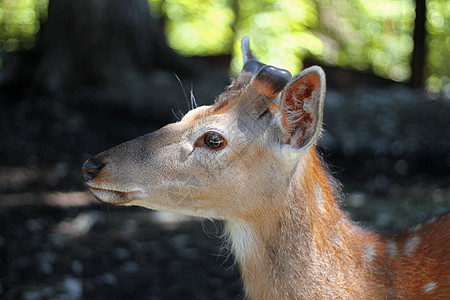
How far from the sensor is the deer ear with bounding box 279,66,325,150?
7.24ft

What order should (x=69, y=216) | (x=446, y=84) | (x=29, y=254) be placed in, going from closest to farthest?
(x=29, y=254) < (x=69, y=216) < (x=446, y=84)

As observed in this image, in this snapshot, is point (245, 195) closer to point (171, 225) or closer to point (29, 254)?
point (29, 254)

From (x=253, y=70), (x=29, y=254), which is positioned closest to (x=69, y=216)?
(x=29, y=254)

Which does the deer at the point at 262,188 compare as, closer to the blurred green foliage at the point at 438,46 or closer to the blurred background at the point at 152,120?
the blurred background at the point at 152,120

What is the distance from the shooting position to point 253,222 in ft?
8.02

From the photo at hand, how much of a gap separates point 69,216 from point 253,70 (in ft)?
10.0

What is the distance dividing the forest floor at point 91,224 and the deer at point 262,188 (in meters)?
0.75

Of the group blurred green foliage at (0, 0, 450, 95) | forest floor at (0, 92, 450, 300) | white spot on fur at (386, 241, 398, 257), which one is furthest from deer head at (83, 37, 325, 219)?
blurred green foliage at (0, 0, 450, 95)

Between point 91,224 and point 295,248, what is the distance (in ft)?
9.87

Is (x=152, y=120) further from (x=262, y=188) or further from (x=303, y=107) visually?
(x=303, y=107)

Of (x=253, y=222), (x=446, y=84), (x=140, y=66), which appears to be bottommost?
(x=446, y=84)

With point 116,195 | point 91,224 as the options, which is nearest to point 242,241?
point 116,195

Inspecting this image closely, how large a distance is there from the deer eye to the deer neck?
327mm

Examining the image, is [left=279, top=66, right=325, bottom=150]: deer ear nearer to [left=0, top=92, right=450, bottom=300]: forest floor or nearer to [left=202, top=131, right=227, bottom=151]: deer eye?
[left=202, top=131, right=227, bottom=151]: deer eye
